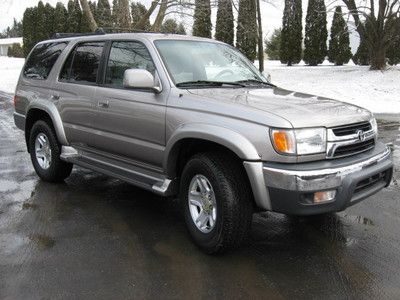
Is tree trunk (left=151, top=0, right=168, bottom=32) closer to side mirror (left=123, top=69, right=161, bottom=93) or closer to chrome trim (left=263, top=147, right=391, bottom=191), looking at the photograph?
side mirror (left=123, top=69, right=161, bottom=93)

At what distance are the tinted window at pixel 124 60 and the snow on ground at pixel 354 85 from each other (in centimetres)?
1032

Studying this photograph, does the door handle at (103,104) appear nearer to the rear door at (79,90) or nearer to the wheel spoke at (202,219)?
the rear door at (79,90)

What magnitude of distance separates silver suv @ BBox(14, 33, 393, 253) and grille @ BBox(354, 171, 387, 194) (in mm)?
19

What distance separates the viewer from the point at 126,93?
4.88 m

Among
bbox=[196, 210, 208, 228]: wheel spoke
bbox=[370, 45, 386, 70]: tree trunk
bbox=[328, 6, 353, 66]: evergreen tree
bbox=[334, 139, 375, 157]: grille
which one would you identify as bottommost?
bbox=[196, 210, 208, 228]: wheel spoke

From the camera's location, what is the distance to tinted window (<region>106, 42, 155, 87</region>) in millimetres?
4891

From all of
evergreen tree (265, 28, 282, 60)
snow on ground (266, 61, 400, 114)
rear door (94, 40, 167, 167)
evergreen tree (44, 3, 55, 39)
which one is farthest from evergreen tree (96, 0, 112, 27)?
rear door (94, 40, 167, 167)

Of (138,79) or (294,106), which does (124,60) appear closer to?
(138,79)

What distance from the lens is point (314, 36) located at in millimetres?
29906

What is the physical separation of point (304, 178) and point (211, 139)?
2.73 feet

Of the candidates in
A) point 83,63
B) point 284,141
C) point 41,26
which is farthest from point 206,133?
point 41,26

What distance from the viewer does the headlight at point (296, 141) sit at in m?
3.61

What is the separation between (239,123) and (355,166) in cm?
98

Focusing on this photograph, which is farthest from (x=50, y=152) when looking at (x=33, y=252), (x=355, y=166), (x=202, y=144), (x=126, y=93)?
(x=355, y=166)
